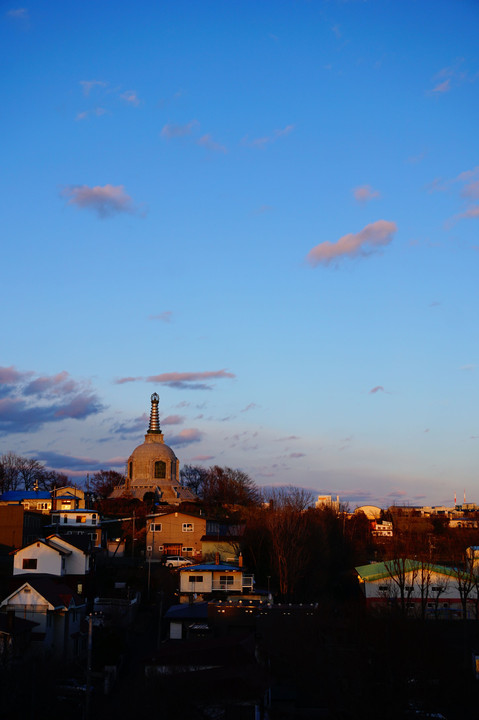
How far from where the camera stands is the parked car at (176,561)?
52.2 meters

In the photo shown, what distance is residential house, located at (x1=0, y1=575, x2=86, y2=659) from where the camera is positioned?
115 feet

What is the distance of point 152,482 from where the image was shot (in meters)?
85.1

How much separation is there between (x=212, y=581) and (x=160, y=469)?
42355 millimetres

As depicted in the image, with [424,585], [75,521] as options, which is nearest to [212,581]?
[424,585]

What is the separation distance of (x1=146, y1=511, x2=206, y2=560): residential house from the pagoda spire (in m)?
36.9

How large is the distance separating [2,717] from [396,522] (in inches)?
3054

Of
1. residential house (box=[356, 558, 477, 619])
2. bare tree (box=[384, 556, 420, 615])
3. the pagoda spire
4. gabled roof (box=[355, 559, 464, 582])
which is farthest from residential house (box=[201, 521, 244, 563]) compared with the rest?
the pagoda spire

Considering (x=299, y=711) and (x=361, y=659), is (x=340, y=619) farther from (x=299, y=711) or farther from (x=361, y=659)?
(x=299, y=711)

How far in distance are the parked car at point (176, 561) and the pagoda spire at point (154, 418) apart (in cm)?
4018

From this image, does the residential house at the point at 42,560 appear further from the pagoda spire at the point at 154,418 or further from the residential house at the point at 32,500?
the pagoda spire at the point at 154,418

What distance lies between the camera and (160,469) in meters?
87.3

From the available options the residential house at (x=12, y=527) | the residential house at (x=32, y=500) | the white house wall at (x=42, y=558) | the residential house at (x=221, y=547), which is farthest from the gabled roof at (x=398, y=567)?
the residential house at (x=32, y=500)

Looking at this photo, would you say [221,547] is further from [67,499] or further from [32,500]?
[32,500]

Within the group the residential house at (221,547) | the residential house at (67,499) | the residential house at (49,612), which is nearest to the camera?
the residential house at (49,612)
